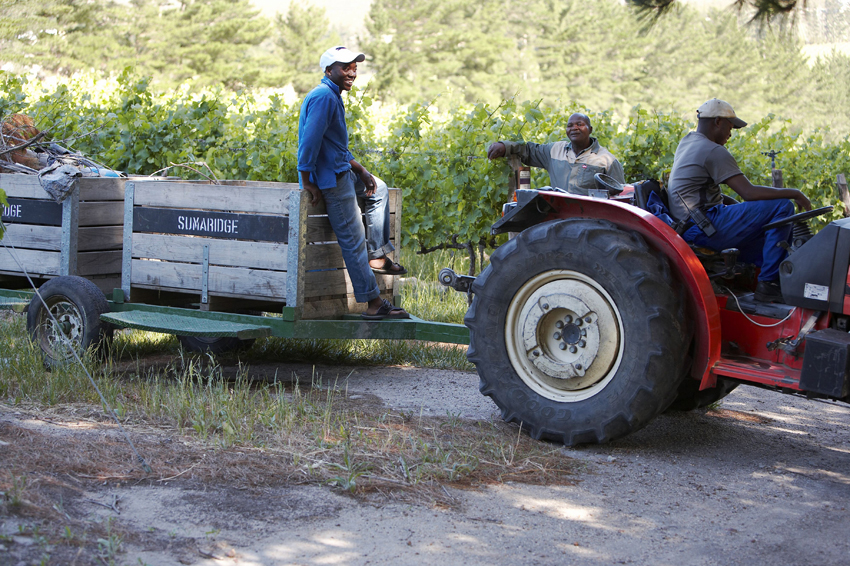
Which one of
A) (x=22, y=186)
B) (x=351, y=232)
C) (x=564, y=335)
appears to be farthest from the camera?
(x=22, y=186)

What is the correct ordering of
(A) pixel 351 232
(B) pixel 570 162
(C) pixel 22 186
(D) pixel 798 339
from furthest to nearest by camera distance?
(B) pixel 570 162 → (C) pixel 22 186 → (A) pixel 351 232 → (D) pixel 798 339

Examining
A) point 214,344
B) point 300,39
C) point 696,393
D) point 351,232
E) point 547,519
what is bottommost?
point 547,519

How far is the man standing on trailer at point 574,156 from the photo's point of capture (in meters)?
6.73

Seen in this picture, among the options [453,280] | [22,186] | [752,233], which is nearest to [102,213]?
[22,186]

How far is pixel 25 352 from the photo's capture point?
19.6 ft

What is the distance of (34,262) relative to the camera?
20.8 feet

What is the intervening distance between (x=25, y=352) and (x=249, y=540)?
11.2 feet

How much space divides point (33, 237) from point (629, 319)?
428cm

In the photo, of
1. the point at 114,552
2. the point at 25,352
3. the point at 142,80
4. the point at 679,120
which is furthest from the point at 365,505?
the point at 142,80

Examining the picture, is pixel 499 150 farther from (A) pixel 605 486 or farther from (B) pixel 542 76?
(B) pixel 542 76

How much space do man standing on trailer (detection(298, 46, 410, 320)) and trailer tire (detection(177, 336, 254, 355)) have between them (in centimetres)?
161

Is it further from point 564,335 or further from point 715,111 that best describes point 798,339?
point 715,111

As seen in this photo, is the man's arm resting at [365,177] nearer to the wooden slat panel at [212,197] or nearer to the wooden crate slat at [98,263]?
the wooden slat panel at [212,197]

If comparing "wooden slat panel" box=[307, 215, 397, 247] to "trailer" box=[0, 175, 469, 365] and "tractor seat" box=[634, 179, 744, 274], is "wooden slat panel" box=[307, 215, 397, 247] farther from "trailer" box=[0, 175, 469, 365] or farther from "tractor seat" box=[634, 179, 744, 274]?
"tractor seat" box=[634, 179, 744, 274]
